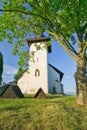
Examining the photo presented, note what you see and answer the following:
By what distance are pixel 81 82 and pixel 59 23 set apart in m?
4.44

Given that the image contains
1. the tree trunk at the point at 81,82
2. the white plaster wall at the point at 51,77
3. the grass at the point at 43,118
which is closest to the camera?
the grass at the point at 43,118

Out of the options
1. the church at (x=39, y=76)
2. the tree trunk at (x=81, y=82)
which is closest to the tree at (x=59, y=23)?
the tree trunk at (x=81, y=82)

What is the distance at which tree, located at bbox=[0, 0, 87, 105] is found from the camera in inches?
730

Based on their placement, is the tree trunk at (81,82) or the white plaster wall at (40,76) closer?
the tree trunk at (81,82)

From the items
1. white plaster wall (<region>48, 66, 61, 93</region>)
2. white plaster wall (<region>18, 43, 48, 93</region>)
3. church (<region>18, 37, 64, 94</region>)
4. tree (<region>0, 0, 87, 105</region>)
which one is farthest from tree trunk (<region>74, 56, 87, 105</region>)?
white plaster wall (<region>48, 66, 61, 93</region>)

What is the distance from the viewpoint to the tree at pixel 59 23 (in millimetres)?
18547

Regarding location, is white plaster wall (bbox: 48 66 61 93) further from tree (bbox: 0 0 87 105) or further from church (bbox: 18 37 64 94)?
tree (bbox: 0 0 87 105)

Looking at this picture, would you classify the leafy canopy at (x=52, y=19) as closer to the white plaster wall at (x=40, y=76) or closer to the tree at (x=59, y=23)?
the tree at (x=59, y=23)

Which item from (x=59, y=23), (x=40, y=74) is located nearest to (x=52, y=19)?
(x=59, y=23)

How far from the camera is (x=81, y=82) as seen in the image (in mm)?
20000

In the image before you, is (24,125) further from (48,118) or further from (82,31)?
(82,31)

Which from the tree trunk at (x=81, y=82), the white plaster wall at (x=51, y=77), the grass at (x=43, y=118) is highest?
the white plaster wall at (x=51, y=77)

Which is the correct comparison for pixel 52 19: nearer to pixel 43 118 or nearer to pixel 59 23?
pixel 59 23

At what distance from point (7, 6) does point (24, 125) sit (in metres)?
8.37
